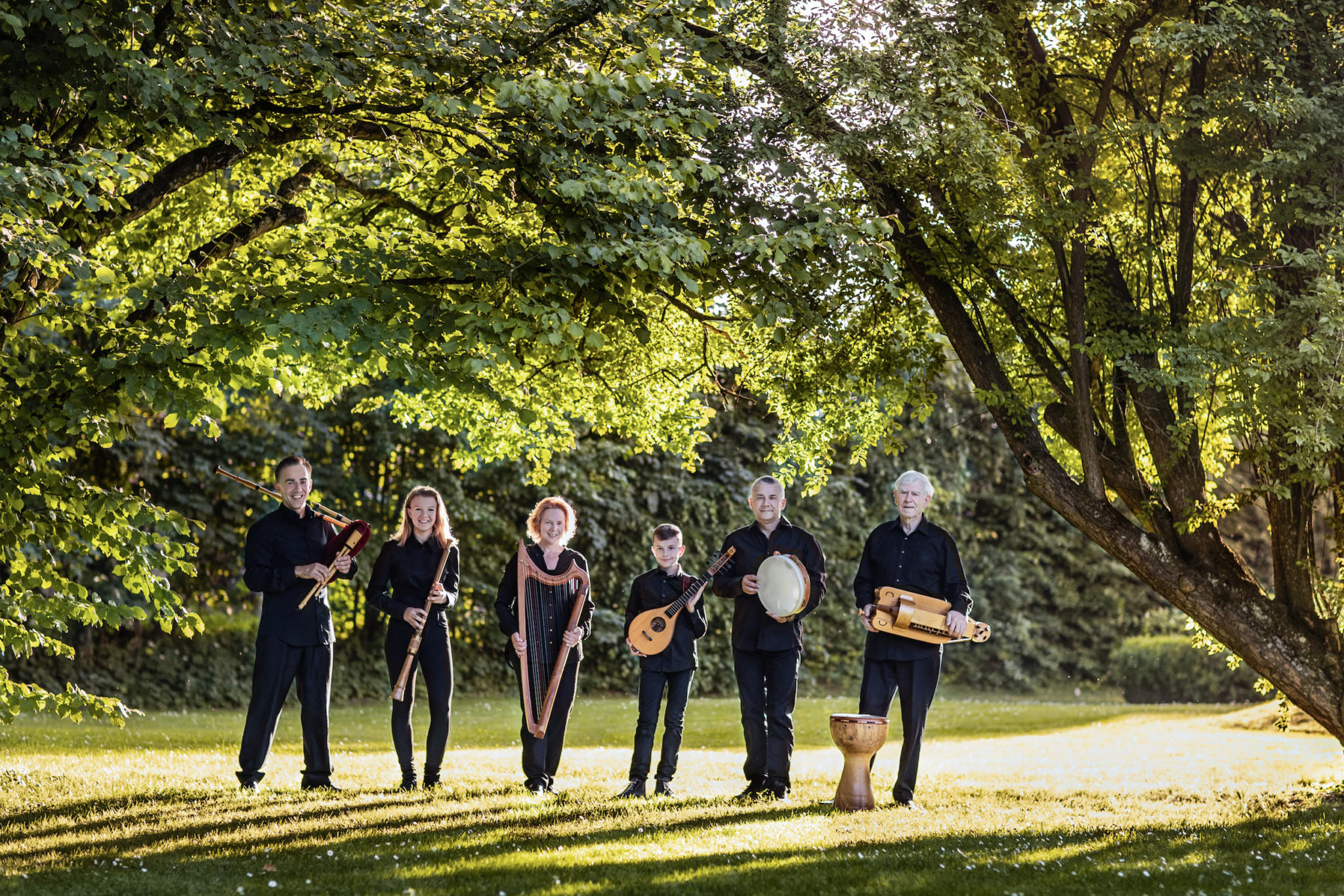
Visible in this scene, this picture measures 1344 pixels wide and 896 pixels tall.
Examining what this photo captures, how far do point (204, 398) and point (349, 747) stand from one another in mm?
6392

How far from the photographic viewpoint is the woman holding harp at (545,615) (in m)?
8.17

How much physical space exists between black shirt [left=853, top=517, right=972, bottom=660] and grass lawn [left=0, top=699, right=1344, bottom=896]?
1054 millimetres

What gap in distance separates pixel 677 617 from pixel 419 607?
5.64ft

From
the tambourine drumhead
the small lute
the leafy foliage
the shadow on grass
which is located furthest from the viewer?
the small lute

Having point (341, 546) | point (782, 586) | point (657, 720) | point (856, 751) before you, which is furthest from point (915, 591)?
point (341, 546)

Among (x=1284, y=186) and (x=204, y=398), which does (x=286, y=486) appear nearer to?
(x=204, y=398)

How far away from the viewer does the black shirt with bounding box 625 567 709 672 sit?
822 cm

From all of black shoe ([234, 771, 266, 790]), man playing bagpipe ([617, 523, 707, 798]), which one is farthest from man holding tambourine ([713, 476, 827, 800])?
black shoe ([234, 771, 266, 790])

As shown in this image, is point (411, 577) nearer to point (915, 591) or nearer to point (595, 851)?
point (595, 851)

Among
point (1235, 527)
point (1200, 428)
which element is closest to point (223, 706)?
point (1200, 428)

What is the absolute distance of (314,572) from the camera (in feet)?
25.8

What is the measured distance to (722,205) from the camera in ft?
25.6

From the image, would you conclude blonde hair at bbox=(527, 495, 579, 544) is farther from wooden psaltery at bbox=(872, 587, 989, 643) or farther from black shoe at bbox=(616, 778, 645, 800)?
wooden psaltery at bbox=(872, 587, 989, 643)

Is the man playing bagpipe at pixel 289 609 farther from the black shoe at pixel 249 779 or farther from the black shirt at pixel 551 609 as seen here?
the black shirt at pixel 551 609
